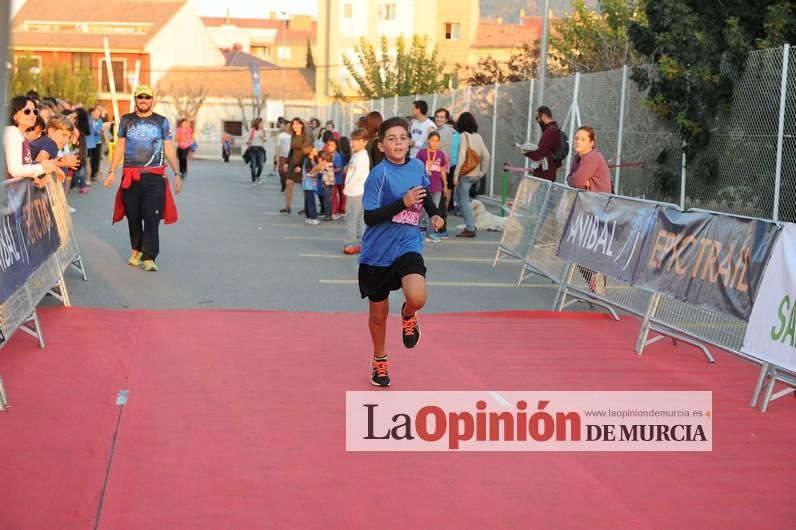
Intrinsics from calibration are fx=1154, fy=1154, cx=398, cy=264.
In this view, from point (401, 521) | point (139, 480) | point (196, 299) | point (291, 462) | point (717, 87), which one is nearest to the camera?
point (401, 521)

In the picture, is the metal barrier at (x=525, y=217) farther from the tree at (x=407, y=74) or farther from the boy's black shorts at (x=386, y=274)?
the tree at (x=407, y=74)

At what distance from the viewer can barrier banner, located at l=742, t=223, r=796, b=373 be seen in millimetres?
7211

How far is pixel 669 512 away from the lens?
17.8 feet

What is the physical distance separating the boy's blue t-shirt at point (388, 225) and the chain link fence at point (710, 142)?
758cm

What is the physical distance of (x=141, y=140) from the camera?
43.5 feet

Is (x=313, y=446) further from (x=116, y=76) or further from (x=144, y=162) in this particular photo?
(x=116, y=76)

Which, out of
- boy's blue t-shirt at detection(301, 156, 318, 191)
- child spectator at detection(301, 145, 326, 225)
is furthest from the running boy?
boy's blue t-shirt at detection(301, 156, 318, 191)

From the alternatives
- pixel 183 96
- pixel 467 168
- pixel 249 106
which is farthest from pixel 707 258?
pixel 183 96

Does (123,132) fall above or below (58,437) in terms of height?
above

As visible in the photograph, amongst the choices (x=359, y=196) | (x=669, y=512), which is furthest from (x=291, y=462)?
(x=359, y=196)

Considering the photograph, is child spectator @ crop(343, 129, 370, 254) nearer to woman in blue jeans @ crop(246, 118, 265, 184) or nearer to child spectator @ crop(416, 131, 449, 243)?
child spectator @ crop(416, 131, 449, 243)

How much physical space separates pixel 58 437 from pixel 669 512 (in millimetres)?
3292

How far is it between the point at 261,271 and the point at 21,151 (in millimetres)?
4074

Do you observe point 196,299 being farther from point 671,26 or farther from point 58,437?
point 671,26
